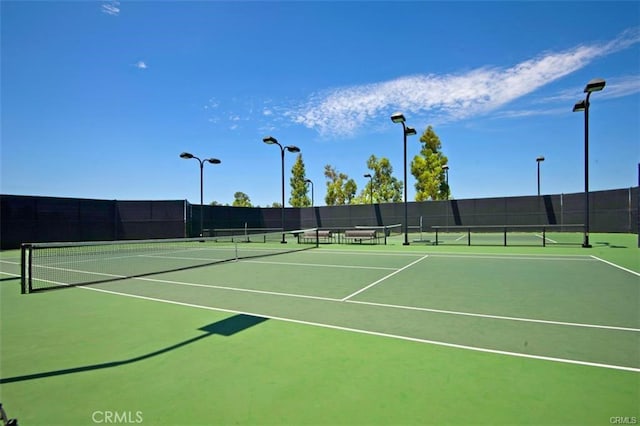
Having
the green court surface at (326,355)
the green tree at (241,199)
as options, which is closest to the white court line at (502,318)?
the green court surface at (326,355)

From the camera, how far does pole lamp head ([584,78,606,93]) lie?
13098 mm

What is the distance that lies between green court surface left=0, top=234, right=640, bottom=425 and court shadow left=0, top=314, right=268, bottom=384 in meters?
0.02

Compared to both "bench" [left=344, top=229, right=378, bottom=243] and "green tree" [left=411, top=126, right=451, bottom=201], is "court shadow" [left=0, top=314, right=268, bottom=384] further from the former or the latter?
"green tree" [left=411, top=126, right=451, bottom=201]

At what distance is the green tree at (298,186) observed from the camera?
50.7m

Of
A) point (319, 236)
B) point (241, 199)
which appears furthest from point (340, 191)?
point (241, 199)

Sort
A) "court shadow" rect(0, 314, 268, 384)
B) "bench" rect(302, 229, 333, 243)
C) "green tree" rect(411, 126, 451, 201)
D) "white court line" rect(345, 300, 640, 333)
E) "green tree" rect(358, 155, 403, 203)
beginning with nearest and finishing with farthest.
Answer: "court shadow" rect(0, 314, 268, 384) < "white court line" rect(345, 300, 640, 333) < "bench" rect(302, 229, 333, 243) < "green tree" rect(411, 126, 451, 201) < "green tree" rect(358, 155, 403, 203)

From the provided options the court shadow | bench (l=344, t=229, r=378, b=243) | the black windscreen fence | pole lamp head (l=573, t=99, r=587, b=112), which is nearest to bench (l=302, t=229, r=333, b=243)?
bench (l=344, t=229, r=378, b=243)

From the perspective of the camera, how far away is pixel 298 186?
1997 inches

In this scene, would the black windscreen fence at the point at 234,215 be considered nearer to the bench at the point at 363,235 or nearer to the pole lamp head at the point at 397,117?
the bench at the point at 363,235

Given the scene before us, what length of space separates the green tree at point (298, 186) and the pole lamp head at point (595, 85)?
3953cm

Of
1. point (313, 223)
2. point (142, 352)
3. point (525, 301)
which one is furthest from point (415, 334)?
point (313, 223)

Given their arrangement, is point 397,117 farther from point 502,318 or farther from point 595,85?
point 502,318

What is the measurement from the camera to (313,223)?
1485 inches

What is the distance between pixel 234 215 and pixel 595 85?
29056 millimetres
